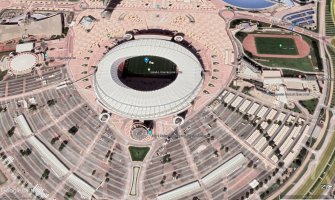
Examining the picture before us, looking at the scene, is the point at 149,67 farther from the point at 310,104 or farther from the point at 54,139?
the point at 310,104

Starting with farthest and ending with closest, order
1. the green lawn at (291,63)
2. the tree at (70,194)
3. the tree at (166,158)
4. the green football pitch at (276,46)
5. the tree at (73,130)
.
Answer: the green football pitch at (276,46) < the green lawn at (291,63) < the tree at (73,130) < the tree at (166,158) < the tree at (70,194)

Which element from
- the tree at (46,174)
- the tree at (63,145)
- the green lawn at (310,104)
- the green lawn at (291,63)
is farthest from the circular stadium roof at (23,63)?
the green lawn at (310,104)

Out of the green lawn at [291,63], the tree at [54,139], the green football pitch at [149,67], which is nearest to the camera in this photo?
the tree at [54,139]

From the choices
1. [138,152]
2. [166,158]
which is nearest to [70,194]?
[138,152]

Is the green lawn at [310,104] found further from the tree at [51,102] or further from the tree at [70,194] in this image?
the tree at [51,102]

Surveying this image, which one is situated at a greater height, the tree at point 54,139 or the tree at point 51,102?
the tree at point 51,102

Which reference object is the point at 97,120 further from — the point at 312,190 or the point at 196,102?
the point at 312,190
